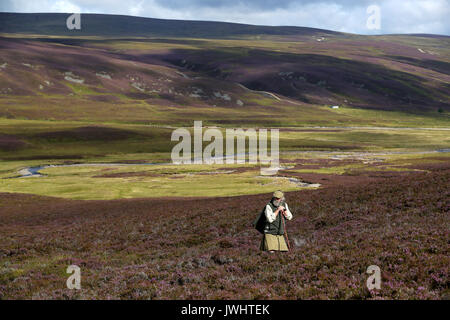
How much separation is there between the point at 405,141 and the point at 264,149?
182 feet

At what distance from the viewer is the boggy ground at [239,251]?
1522cm

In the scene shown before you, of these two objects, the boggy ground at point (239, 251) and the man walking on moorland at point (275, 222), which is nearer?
the boggy ground at point (239, 251)

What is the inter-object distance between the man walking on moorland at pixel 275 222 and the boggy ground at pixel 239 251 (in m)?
0.78

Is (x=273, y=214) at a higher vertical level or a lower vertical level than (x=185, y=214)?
higher

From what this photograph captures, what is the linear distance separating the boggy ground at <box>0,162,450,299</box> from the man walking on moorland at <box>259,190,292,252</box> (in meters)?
0.78

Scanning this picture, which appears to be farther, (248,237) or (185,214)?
(185,214)

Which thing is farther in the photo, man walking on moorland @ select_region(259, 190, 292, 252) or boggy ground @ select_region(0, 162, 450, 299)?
man walking on moorland @ select_region(259, 190, 292, 252)

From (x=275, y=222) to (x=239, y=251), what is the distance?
5367mm

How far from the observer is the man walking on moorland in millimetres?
17312

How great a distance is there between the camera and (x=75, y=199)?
6188 cm

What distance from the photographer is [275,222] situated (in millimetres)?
17781
